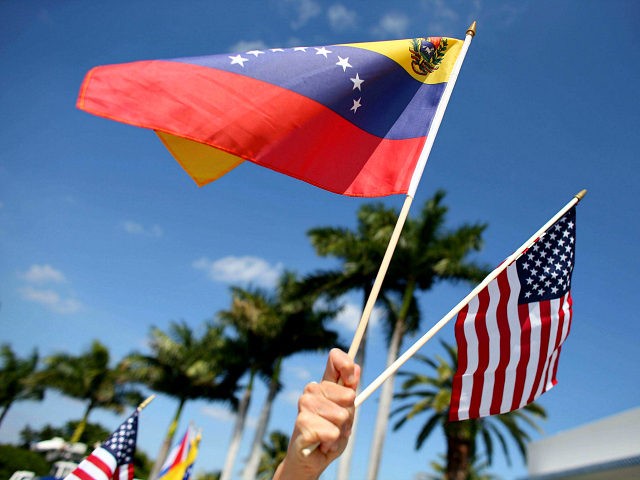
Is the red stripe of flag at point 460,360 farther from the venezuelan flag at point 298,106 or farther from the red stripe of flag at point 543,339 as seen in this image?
the venezuelan flag at point 298,106

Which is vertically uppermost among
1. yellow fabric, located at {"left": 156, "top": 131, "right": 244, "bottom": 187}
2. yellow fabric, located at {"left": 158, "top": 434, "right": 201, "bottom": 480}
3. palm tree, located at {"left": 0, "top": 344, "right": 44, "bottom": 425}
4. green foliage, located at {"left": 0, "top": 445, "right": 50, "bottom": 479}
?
palm tree, located at {"left": 0, "top": 344, "right": 44, "bottom": 425}

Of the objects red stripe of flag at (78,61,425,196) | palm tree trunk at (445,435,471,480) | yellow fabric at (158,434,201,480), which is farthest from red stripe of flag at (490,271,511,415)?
palm tree trunk at (445,435,471,480)

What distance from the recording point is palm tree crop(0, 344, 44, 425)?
43000 mm

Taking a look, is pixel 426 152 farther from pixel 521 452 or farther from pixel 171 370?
pixel 171 370

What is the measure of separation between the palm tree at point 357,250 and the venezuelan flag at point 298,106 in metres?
15.4

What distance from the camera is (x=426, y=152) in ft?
12.7

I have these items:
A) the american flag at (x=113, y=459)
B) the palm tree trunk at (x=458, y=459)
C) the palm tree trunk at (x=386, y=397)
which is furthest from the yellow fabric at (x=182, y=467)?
the palm tree trunk at (x=458, y=459)

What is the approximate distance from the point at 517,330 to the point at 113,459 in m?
7.51

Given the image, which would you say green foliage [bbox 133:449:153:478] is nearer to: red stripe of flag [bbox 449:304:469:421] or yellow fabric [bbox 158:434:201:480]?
yellow fabric [bbox 158:434:201:480]

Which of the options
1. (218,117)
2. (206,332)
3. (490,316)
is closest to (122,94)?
(218,117)

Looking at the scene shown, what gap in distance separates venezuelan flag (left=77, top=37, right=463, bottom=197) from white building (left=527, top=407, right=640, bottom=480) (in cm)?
1059

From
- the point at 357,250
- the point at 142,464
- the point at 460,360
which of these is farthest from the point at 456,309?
the point at 142,464

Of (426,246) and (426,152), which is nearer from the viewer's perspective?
(426,152)

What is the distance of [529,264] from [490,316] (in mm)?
740
